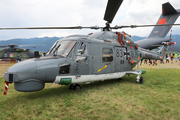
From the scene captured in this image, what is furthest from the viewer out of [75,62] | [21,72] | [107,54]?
[107,54]

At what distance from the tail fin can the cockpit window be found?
12741 mm

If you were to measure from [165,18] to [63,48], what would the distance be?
46.5 ft

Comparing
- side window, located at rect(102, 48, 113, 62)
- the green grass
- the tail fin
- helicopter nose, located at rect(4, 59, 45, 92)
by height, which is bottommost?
the green grass

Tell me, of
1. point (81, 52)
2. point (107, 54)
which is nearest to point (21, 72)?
point (81, 52)

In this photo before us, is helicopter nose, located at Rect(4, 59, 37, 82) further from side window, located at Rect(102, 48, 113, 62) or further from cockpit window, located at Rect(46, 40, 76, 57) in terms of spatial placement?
side window, located at Rect(102, 48, 113, 62)

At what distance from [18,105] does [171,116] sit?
15.7ft

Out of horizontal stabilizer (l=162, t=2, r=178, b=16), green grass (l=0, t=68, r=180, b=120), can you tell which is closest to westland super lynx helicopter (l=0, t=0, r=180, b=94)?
green grass (l=0, t=68, r=180, b=120)

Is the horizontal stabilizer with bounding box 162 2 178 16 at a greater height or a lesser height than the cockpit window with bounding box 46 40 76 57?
greater

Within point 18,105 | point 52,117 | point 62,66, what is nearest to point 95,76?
point 62,66

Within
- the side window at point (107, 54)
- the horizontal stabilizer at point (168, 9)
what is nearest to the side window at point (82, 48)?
the side window at point (107, 54)

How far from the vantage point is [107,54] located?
6.38 meters

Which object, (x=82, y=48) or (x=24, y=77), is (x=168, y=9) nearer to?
(x=82, y=48)

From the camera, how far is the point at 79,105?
13.3 feet

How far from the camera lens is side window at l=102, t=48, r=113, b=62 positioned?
20.4 ft
